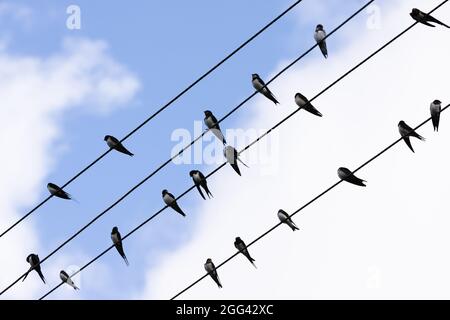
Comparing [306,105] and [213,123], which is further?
[213,123]

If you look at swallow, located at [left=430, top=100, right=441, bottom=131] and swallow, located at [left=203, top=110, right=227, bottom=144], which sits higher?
swallow, located at [left=203, top=110, right=227, bottom=144]

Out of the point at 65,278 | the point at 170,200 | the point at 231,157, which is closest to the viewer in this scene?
the point at 231,157

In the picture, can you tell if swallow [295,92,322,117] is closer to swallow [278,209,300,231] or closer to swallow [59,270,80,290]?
swallow [278,209,300,231]

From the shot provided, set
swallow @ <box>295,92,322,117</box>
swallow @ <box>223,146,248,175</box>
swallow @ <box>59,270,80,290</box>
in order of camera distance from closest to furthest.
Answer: swallow @ <box>295,92,322,117</box> → swallow @ <box>223,146,248,175</box> → swallow @ <box>59,270,80,290</box>

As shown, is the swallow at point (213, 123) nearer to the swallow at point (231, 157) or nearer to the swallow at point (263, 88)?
the swallow at point (231, 157)

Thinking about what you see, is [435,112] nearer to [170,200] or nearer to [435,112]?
[435,112]

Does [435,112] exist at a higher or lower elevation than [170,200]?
lower

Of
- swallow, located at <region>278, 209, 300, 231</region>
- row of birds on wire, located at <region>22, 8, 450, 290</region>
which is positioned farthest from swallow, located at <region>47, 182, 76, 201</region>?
swallow, located at <region>278, 209, 300, 231</region>

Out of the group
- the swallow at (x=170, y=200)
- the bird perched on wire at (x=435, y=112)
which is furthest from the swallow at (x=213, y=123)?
the bird perched on wire at (x=435, y=112)

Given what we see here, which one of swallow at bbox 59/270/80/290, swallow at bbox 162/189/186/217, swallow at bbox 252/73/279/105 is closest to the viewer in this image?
swallow at bbox 252/73/279/105

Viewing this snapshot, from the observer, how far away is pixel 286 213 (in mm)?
16016

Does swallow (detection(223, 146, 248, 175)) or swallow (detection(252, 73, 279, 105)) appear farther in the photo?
swallow (detection(252, 73, 279, 105))

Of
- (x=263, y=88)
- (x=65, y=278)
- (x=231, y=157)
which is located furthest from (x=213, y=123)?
(x=65, y=278)
